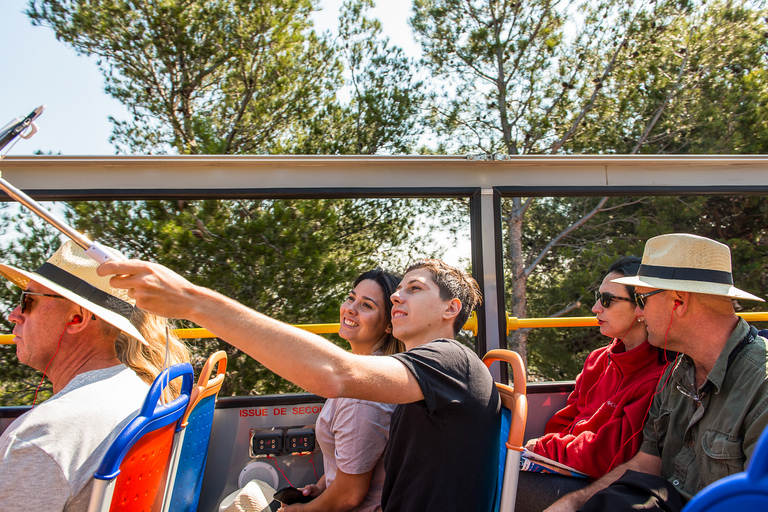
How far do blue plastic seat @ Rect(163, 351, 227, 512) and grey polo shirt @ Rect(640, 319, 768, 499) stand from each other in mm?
1706

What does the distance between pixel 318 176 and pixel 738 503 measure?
7.10ft

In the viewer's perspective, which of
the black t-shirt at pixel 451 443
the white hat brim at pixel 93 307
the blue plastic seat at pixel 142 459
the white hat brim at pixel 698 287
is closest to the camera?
the blue plastic seat at pixel 142 459

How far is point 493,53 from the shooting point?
25.8 ft

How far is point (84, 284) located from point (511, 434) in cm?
148

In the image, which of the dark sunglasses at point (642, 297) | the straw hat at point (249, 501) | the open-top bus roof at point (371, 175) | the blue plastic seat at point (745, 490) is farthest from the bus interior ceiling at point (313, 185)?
the blue plastic seat at point (745, 490)

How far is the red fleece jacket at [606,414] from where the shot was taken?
6.90ft

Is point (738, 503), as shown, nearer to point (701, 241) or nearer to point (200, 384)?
point (701, 241)

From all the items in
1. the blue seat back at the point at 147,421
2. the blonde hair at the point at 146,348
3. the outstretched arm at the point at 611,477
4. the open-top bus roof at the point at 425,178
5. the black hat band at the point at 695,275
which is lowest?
the outstretched arm at the point at 611,477

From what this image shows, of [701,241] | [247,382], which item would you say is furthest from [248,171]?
[247,382]

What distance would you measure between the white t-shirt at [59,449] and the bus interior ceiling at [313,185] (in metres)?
1.13

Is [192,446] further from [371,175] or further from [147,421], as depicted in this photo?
[371,175]

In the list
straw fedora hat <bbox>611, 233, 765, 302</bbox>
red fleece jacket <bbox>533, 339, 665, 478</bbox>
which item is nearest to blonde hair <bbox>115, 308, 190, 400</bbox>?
red fleece jacket <bbox>533, 339, 665, 478</bbox>

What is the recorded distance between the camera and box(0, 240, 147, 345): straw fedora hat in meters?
1.65

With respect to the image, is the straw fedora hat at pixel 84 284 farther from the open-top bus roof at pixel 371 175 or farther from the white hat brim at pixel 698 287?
the white hat brim at pixel 698 287
